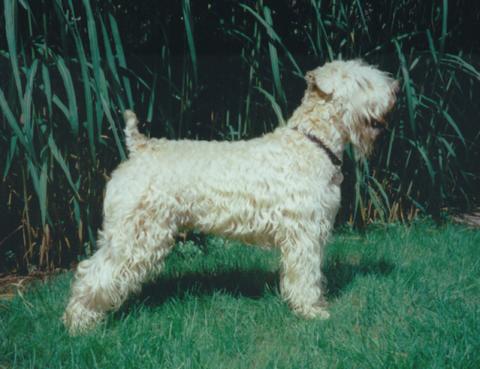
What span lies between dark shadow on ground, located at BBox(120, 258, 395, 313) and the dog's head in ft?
3.40

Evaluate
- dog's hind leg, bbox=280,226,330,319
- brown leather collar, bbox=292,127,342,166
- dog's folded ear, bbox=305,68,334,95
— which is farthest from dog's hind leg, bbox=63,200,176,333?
dog's folded ear, bbox=305,68,334,95

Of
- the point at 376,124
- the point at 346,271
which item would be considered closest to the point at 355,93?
the point at 376,124

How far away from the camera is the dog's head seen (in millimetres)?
3346

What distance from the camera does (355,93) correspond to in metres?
3.35

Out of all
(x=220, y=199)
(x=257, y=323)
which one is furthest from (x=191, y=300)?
(x=220, y=199)

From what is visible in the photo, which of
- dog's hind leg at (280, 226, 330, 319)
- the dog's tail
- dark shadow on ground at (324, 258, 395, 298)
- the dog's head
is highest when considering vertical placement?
the dog's head

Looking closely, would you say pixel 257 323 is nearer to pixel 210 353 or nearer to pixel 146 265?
pixel 210 353

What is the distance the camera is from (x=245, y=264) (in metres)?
4.28

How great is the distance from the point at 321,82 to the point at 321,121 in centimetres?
23

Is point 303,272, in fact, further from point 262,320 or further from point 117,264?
point 117,264

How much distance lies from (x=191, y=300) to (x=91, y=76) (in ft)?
5.33

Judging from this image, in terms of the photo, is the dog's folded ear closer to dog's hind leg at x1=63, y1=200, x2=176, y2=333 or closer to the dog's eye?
the dog's eye

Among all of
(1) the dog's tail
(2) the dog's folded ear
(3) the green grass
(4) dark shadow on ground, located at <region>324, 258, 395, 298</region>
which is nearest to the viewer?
(3) the green grass

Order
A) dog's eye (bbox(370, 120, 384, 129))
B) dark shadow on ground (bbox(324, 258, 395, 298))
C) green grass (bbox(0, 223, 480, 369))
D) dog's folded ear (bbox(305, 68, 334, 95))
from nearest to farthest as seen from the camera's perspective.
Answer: green grass (bbox(0, 223, 480, 369))
dog's folded ear (bbox(305, 68, 334, 95))
dog's eye (bbox(370, 120, 384, 129))
dark shadow on ground (bbox(324, 258, 395, 298))
